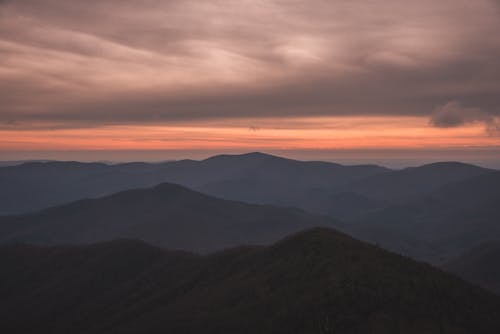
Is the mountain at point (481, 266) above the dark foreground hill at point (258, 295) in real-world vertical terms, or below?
below

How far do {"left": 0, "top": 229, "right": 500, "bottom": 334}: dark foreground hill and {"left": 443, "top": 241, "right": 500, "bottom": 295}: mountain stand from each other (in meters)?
100

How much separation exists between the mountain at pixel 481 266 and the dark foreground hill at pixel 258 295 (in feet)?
328

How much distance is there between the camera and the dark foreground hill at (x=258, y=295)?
164ft

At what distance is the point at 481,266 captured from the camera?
6496 inches

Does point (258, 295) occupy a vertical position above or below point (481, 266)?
above

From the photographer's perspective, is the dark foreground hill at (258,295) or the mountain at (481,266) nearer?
the dark foreground hill at (258,295)

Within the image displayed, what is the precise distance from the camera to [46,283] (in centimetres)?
12669

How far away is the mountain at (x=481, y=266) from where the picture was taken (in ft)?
497

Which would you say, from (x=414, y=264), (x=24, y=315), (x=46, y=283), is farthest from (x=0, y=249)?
(x=414, y=264)

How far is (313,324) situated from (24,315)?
293 feet

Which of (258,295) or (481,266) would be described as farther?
(481,266)

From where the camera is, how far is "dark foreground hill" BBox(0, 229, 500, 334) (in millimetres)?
50031

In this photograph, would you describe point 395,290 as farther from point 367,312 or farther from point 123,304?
point 123,304

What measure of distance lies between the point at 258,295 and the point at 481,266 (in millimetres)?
136551
